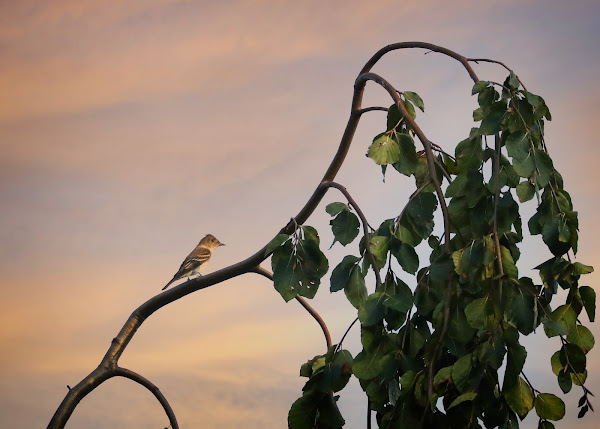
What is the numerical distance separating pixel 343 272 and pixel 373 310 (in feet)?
0.79

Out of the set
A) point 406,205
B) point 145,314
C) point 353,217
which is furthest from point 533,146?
point 145,314

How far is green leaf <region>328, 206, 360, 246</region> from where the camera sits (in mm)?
3367

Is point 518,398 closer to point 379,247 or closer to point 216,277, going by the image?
point 379,247

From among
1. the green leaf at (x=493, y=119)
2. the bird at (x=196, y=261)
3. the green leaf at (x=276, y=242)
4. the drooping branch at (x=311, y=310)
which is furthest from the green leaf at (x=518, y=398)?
the bird at (x=196, y=261)

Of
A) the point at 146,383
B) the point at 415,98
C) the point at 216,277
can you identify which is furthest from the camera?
the point at 146,383

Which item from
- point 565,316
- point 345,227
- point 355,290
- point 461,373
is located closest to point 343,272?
point 355,290

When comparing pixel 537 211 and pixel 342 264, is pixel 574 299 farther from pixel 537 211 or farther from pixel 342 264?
pixel 342 264

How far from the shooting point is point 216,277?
457cm

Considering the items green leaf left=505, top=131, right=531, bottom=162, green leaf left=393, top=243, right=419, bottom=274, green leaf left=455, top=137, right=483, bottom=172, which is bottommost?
green leaf left=393, top=243, right=419, bottom=274

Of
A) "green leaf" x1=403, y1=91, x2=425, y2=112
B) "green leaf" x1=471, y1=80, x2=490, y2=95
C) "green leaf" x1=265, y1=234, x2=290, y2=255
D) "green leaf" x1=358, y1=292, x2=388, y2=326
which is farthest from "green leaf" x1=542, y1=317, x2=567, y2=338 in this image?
"green leaf" x1=403, y1=91, x2=425, y2=112

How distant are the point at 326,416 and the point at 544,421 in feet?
2.71

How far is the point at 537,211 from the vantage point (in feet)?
10.6

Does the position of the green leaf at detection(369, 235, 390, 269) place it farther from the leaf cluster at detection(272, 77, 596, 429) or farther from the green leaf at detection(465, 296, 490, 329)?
the green leaf at detection(465, 296, 490, 329)

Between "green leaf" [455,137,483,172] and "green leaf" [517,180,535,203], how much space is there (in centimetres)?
20
